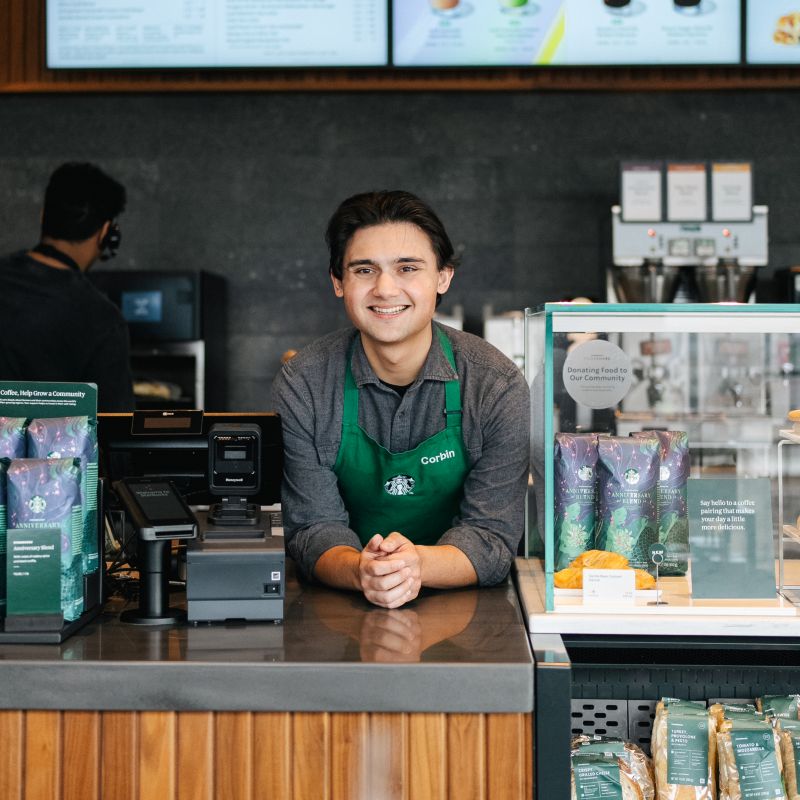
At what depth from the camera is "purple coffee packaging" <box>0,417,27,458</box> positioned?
5.01ft

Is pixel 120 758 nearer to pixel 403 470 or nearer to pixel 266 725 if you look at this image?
pixel 266 725

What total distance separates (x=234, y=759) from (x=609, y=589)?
613 millimetres

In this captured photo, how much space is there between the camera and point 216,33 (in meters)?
4.46

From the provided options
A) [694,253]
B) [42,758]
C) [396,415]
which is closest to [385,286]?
[396,415]

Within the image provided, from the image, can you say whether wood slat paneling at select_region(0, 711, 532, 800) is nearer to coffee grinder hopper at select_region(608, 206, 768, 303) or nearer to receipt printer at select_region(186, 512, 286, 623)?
receipt printer at select_region(186, 512, 286, 623)

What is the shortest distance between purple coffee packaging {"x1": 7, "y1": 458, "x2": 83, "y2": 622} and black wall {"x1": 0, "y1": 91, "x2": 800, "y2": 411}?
3353 mm

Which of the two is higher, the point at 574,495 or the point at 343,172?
the point at 343,172

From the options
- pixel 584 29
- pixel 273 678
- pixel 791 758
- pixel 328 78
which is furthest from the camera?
pixel 328 78

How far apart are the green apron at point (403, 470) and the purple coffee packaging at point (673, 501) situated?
382mm

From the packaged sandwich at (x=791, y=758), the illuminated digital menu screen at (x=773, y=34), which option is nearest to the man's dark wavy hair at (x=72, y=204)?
the packaged sandwich at (x=791, y=758)

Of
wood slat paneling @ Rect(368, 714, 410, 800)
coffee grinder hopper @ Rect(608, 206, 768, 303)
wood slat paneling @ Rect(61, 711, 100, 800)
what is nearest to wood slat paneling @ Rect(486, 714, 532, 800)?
wood slat paneling @ Rect(368, 714, 410, 800)

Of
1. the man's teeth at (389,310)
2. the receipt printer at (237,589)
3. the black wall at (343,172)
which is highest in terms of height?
the black wall at (343,172)

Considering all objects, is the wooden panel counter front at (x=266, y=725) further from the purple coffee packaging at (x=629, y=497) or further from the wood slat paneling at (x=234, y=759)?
the purple coffee packaging at (x=629, y=497)

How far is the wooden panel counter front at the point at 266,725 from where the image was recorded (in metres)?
1.36
